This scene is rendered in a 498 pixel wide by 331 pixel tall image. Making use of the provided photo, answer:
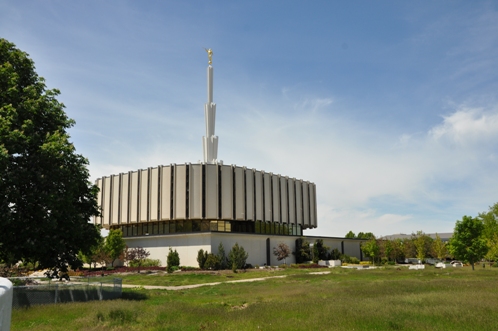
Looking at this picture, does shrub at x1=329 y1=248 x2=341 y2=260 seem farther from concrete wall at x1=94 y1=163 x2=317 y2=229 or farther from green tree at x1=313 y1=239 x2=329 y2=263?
concrete wall at x1=94 y1=163 x2=317 y2=229

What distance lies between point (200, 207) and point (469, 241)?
41809 mm

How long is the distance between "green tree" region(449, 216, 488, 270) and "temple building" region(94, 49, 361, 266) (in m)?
Result: 31.6

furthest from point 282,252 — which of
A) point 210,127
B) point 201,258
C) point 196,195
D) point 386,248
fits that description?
point 210,127

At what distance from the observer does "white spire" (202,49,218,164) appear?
8812 cm

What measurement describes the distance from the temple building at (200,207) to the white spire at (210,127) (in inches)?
8.3

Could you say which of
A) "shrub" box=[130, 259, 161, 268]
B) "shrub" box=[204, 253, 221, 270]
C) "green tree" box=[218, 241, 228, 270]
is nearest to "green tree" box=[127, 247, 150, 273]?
"shrub" box=[130, 259, 161, 268]

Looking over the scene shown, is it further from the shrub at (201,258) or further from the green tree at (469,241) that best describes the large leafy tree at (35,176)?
the green tree at (469,241)

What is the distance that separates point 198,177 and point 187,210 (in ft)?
20.0

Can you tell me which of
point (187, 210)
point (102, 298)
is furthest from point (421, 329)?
point (187, 210)

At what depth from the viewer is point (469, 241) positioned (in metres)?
56.8

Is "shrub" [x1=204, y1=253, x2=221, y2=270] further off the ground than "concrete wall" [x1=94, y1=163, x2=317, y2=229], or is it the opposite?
"concrete wall" [x1=94, y1=163, x2=317, y2=229]

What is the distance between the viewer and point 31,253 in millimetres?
24375

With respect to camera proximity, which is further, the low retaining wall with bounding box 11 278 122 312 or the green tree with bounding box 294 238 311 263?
the green tree with bounding box 294 238 311 263

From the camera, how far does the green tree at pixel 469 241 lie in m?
56.2
